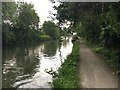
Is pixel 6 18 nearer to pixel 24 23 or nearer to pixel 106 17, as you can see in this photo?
pixel 24 23

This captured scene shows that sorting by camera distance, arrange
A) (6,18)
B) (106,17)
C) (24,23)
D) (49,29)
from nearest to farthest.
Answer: (106,17) → (6,18) → (24,23) → (49,29)

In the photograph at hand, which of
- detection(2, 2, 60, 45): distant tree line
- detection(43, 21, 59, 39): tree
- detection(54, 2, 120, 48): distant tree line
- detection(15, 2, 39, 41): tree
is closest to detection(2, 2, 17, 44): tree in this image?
detection(2, 2, 60, 45): distant tree line

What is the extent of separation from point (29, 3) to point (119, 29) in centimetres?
8120

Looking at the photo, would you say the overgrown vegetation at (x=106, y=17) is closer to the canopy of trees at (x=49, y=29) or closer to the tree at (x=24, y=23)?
the tree at (x=24, y=23)

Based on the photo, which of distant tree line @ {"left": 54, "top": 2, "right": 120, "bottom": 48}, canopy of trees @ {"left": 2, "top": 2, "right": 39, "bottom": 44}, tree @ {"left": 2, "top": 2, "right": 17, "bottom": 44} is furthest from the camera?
canopy of trees @ {"left": 2, "top": 2, "right": 39, "bottom": 44}

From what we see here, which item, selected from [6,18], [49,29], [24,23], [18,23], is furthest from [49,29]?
[6,18]

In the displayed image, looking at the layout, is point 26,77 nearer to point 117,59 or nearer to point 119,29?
point 117,59

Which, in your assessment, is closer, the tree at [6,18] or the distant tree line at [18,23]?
the tree at [6,18]

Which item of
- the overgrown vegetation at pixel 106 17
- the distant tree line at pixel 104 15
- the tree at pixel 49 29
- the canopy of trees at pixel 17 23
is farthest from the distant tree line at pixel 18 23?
the overgrown vegetation at pixel 106 17

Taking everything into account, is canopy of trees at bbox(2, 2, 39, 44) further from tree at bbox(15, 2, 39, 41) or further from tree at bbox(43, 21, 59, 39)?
tree at bbox(43, 21, 59, 39)

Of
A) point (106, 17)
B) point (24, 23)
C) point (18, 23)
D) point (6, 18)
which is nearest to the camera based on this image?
point (106, 17)

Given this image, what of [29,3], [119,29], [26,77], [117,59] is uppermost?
[29,3]

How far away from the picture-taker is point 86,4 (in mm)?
18828

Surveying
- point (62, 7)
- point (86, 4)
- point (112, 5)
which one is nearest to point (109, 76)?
point (112, 5)
